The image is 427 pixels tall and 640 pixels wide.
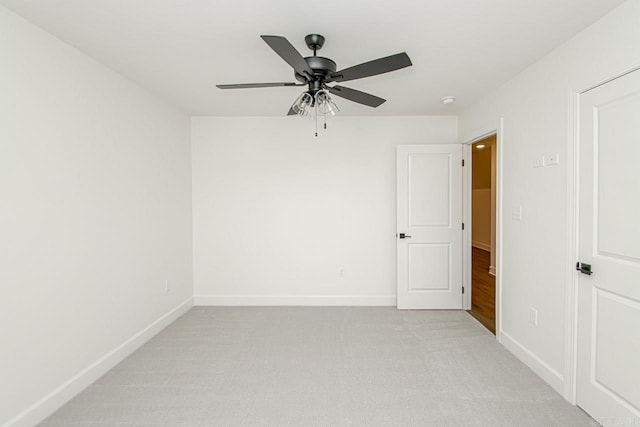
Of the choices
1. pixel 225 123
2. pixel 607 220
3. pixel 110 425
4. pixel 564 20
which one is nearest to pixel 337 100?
pixel 225 123

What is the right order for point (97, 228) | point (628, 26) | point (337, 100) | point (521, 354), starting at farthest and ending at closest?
1. point (337, 100)
2. point (521, 354)
3. point (97, 228)
4. point (628, 26)

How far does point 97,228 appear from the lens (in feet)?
8.29

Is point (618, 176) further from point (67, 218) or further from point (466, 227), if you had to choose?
point (67, 218)

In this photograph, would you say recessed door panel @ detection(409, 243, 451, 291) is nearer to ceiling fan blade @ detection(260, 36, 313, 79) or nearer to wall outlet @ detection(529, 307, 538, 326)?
wall outlet @ detection(529, 307, 538, 326)

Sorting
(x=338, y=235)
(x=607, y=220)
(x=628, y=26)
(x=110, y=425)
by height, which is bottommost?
(x=110, y=425)

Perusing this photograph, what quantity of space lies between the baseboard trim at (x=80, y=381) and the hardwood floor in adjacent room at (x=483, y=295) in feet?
11.5

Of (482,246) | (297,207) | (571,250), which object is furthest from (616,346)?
(482,246)

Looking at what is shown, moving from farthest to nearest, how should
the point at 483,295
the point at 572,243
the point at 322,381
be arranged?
the point at 483,295
the point at 322,381
the point at 572,243

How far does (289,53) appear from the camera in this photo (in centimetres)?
166

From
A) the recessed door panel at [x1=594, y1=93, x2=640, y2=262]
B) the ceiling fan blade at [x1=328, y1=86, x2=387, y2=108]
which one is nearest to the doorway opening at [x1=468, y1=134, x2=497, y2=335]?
the recessed door panel at [x1=594, y1=93, x2=640, y2=262]

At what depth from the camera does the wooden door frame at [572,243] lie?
7.01ft

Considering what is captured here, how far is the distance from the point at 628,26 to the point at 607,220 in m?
1.08

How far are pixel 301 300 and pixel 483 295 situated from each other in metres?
2.56

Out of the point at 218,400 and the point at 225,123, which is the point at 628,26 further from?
the point at 225,123
